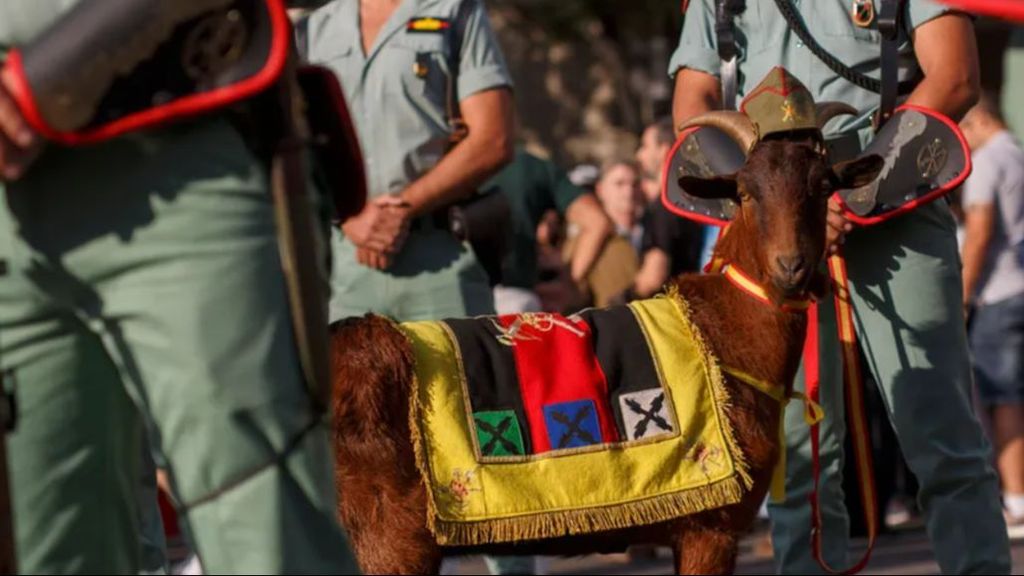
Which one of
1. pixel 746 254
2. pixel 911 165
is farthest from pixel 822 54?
pixel 746 254

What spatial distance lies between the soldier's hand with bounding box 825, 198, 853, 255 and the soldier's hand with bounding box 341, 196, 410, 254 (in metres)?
1.35

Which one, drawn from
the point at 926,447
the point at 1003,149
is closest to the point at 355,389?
the point at 926,447

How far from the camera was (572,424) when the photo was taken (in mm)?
5988

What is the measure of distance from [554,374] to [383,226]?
936 millimetres

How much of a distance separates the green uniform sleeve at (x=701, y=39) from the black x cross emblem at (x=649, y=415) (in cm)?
105

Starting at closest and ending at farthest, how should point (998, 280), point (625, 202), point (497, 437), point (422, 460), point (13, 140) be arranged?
point (13, 140) < point (422, 460) < point (497, 437) < point (998, 280) < point (625, 202)

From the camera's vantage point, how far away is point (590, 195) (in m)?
10.8

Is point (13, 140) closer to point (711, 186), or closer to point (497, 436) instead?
point (497, 436)

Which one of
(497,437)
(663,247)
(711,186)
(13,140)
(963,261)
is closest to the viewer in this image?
(13,140)

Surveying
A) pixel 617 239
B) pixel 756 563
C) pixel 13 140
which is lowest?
pixel 756 563

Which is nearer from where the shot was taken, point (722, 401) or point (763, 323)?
point (722, 401)

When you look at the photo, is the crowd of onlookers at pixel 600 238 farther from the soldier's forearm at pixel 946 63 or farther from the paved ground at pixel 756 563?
the soldier's forearm at pixel 946 63

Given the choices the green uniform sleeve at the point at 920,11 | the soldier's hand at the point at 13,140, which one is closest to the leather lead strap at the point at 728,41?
the green uniform sleeve at the point at 920,11

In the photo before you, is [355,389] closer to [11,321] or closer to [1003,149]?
[11,321]
